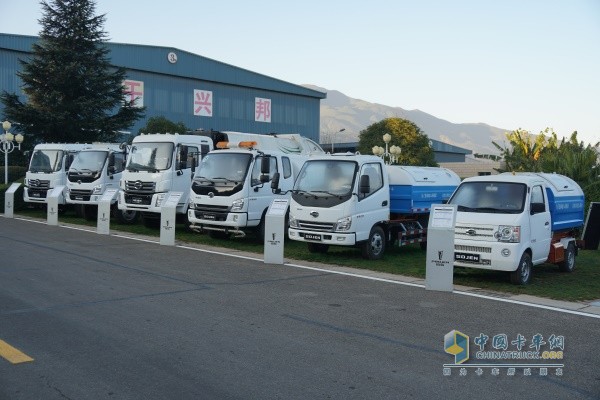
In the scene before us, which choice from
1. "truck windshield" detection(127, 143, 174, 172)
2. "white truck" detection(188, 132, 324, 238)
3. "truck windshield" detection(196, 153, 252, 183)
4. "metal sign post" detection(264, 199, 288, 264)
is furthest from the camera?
"truck windshield" detection(127, 143, 174, 172)

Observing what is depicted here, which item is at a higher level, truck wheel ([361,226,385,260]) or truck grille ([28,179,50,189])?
truck grille ([28,179,50,189])

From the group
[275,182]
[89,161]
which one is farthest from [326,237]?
[89,161]

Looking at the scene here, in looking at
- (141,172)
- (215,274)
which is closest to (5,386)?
(215,274)

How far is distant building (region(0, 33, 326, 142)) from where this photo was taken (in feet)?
164

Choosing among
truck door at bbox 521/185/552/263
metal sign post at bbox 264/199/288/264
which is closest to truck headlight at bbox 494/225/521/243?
truck door at bbox 521/185/552/263

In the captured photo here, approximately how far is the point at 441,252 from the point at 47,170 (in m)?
18.1

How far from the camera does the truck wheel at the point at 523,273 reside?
11297 millimetres

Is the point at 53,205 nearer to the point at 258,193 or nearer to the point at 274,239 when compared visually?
the point at 258,193

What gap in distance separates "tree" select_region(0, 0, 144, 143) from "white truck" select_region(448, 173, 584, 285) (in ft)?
84.0

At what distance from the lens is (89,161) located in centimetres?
2256

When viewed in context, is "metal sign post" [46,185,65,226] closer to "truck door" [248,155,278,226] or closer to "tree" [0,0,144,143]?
"truck door" [248,155,278,226]

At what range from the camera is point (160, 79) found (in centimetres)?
5384

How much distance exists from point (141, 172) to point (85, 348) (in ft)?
43.0

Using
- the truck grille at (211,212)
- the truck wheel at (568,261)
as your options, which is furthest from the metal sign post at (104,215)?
the truck wheel at (568,261)
